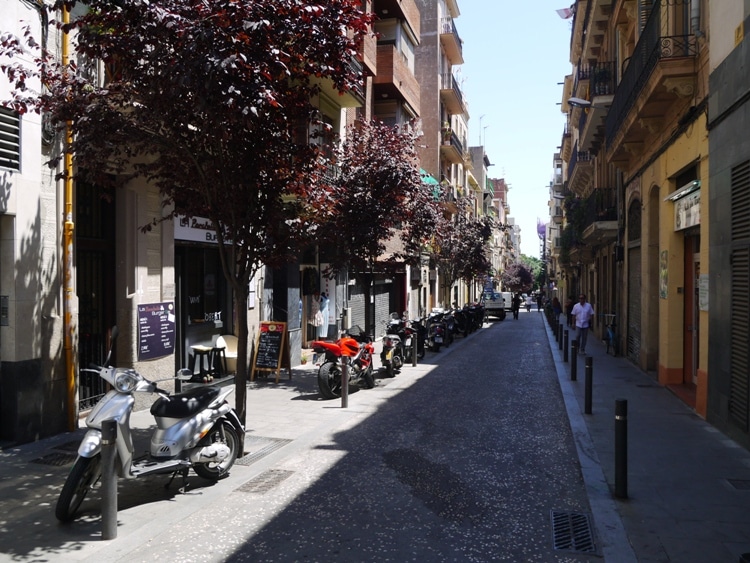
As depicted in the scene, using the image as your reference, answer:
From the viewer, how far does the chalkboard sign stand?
12375 mm

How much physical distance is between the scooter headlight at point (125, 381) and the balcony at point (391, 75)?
18524 millimetres

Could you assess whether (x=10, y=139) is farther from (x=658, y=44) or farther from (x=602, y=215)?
(x=602, y=215)

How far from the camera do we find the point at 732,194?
315 inches

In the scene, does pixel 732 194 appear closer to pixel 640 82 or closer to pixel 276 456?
pixel 640 82

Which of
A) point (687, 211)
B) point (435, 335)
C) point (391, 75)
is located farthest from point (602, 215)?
point (687, 211)

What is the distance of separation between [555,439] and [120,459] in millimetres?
5345

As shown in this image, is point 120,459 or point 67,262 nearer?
point 120,459

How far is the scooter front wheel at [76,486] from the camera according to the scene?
4.95 m

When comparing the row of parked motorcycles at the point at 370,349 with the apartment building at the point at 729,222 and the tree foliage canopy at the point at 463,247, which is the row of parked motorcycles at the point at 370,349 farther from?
the tree foliage canopy at the point at 463,247

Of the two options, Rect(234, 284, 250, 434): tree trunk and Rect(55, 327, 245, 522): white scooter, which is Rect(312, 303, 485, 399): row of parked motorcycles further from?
Rect(55, 327, 245, 522): white scooter

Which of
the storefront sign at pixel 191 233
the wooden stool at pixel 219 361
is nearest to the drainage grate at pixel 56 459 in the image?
the storefront sign at pixel 191 233

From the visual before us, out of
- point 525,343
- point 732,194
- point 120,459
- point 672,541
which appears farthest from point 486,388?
point 525,343

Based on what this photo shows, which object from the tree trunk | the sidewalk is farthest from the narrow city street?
the tree trunk

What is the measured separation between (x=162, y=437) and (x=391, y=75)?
61.7 ft
